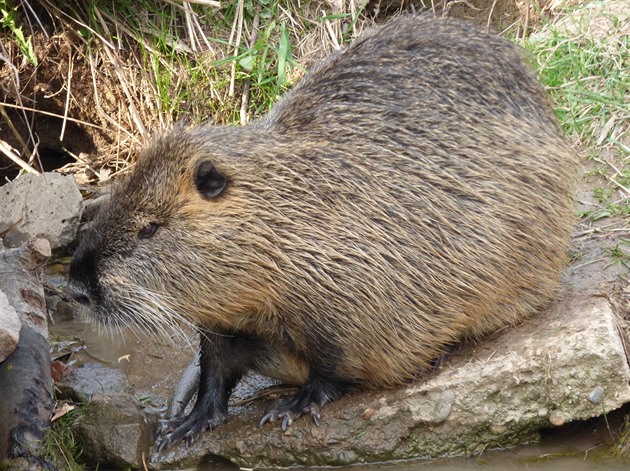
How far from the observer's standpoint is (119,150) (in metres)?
7.22

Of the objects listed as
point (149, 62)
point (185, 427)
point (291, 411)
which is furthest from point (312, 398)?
point (149, 62)

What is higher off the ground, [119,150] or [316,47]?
[316,47]

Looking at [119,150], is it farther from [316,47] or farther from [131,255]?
[131,255]

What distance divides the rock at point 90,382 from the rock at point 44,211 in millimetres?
1115

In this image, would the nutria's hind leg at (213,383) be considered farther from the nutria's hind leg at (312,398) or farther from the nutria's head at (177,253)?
the nutria's head at (177,253)

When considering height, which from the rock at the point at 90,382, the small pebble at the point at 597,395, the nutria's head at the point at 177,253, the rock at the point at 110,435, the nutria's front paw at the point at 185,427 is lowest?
the rock at the point at 90,382

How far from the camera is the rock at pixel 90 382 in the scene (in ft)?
16.3

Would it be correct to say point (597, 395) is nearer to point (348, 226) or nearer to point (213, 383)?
point (348, 226)

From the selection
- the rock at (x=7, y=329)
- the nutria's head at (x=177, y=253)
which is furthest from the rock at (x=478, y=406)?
the rock at (x=7, y=329)

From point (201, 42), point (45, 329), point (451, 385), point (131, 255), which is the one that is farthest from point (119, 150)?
point (451, 385)

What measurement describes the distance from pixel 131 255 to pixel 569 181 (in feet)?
7.10

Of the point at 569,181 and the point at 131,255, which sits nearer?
the point at 131,255

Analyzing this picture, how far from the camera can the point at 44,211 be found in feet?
20.4

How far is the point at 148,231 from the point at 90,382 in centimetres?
134
